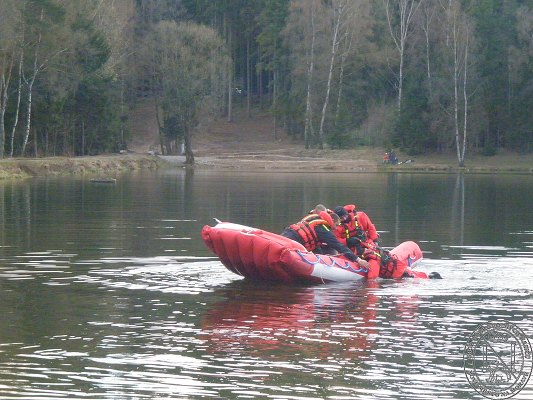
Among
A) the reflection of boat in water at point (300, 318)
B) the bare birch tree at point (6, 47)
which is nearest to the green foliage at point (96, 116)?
the bare birch tree at point (6, 47)

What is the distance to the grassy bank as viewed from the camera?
62.1 m

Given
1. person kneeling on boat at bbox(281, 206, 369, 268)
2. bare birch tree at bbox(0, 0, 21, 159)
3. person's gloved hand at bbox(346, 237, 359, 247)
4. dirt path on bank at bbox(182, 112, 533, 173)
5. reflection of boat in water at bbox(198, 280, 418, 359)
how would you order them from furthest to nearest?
dirt path on bank at bbox(182, 112, 533, 173) → bare birch tree at bbox(0, 0, 21, 159) → person's gloved hand at bbox(346, 237, 359, 247) → person kneeling on boat at bbox(281, 206, 369, 268) → reflection of boat in water at bbox(198, 280, 418, 359)

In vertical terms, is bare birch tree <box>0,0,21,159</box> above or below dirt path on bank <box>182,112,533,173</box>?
above

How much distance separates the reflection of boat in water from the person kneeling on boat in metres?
0.71

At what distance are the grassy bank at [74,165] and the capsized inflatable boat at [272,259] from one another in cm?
4078

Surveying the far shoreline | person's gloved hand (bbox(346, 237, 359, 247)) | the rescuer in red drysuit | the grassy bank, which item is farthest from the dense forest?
person's gloved hand (bbox(346, 237, 359, 247))

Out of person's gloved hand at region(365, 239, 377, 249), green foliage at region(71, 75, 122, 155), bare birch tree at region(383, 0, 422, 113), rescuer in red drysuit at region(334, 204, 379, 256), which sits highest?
bare birch tree at region(383, 0, 422, 113)

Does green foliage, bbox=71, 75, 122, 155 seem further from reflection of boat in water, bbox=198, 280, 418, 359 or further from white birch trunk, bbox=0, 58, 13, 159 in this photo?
reflection of boat in water, bbox=198, 280, 418, 359

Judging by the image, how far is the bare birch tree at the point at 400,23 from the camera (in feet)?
298

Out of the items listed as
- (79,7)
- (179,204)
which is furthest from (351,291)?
(79,7)

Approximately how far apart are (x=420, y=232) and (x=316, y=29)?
60.5 m

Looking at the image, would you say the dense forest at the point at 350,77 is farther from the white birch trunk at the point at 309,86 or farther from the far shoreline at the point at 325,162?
the far shoreline at the point at 325,162

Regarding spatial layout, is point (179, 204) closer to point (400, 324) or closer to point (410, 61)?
point (400, 324)

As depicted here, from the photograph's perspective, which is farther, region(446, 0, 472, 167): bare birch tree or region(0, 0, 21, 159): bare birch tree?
region(446, 0, 472, 167): bare birch tree
